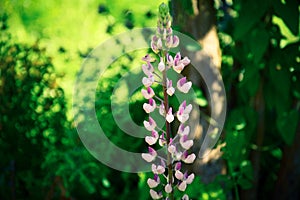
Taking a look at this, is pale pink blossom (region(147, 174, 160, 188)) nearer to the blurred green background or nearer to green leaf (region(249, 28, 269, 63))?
green leaf (region(249, 28, 269, 63))

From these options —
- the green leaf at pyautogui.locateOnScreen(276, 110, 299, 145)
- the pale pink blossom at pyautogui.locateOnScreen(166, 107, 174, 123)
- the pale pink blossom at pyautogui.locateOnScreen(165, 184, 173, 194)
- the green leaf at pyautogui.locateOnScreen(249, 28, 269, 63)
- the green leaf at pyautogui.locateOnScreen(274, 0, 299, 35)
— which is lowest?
the pale pink blossom at pyautogui.locateOnScreen(165, 184, 173, 194)

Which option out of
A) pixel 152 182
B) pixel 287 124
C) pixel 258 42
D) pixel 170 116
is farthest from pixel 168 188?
pixel 287 124

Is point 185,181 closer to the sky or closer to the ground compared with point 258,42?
closer to the ground

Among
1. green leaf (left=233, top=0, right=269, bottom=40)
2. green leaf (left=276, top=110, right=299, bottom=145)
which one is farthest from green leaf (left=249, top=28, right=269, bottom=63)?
green leaf (left=276, top=110, right=299, bottom=145)

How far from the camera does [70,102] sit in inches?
97.1

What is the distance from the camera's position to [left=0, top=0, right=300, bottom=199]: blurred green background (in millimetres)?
2354

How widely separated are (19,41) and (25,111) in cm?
37

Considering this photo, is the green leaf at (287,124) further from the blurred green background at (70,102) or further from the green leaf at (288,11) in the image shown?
the green leaf at (288,11)

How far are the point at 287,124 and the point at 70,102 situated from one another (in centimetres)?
96

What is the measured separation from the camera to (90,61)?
8.06 ft

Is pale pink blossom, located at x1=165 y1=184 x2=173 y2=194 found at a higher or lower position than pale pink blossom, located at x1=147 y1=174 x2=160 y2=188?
lower

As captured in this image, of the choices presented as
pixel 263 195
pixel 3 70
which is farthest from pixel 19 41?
pixel 263 195

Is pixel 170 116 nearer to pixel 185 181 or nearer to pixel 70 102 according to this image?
pixel 185 181

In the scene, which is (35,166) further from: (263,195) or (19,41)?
(263,195)
